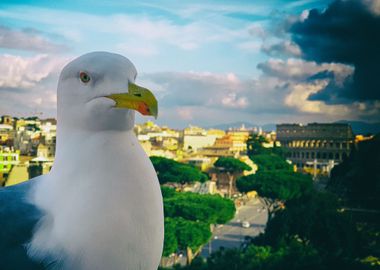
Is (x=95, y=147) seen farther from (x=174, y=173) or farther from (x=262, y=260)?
(x=174, y=173)

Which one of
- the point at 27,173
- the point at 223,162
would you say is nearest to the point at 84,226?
the point at 27,173

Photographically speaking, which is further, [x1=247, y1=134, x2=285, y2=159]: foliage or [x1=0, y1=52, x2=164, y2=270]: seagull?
[x1=247, y1=134, x2=285, y2=159]: foliage

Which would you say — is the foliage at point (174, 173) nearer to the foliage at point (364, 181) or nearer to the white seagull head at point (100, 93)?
the foliage at point (364, 181)

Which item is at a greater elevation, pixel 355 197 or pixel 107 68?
pixel 107 68

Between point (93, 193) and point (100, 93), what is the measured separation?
0.42ft

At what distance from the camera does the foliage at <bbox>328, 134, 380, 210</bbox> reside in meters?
9.97

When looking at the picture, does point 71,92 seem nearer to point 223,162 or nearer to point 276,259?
point 276,259

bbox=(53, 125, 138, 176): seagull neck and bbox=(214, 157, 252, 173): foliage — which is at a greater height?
bbox=(53, 125, 138, 176): seagull neck

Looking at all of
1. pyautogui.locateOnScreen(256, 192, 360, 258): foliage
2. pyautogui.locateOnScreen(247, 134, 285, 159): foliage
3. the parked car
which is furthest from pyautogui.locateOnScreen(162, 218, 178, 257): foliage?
pyautogui.locateOnScreen(247, 134, 285, 159): foliage

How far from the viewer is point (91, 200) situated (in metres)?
0.66

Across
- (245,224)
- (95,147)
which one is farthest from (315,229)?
(95,147)

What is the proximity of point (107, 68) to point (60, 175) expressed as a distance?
15 cm

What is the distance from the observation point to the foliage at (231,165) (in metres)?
17.1

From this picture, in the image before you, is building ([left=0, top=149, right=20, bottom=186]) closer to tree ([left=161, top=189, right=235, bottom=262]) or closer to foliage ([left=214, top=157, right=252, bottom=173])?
tree ([left=161, top=189, right=235, bottom=262])
